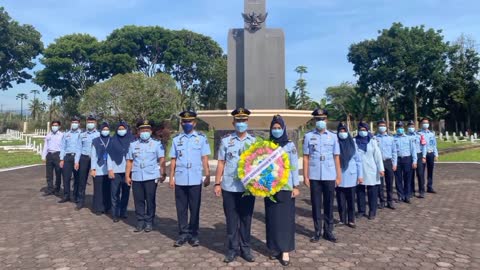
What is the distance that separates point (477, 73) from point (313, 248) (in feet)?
142

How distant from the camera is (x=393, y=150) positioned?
7.30 m

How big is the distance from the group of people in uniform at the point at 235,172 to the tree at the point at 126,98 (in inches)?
935

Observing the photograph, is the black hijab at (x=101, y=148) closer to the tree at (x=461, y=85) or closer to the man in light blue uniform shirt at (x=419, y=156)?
the man in light blue uniform shirt at (x=419, y=156)

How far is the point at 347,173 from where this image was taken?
569 centimetres

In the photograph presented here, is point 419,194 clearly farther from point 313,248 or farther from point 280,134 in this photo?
point 280,134

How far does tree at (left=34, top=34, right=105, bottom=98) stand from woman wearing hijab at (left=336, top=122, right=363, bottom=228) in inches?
1592

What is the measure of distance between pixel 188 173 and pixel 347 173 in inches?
87.6

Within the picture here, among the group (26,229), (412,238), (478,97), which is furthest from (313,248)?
(478,97)

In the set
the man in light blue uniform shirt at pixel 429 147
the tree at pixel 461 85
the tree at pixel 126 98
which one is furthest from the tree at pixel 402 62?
the man in light blue uniform shirt at pixel 429 147

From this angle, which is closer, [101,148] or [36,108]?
[101,148]

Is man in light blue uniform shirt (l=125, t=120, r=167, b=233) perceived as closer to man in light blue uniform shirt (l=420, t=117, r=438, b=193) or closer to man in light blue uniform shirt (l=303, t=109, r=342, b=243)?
man in light blue uniform shirt (l=303, t=109, r=342, b=243)

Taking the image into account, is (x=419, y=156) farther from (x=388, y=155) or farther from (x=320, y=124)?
(x=320, y=124)

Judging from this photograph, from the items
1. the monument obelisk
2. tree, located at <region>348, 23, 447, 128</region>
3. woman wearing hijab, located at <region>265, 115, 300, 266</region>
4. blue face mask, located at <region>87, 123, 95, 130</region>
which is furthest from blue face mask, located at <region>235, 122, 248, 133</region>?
tree, located at <region>348, 23, 447, 128</region>

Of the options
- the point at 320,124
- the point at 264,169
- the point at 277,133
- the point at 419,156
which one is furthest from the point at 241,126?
the point at 419,156
